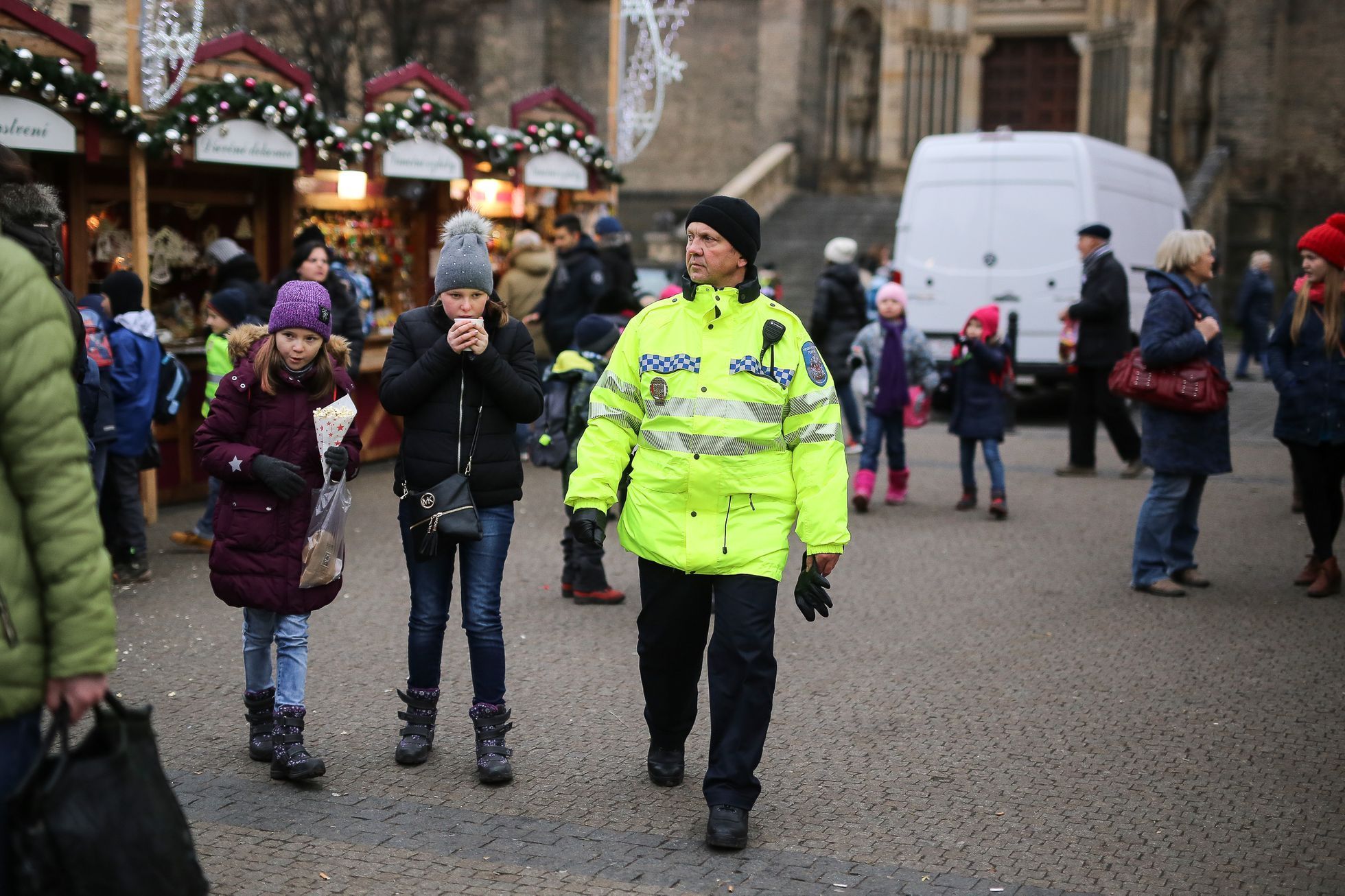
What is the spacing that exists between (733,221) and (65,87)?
6.16 metres

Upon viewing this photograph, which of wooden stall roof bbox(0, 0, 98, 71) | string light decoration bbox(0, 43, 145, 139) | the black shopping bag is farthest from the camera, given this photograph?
wooden stall roof bbox(0, 0, 98, 71)

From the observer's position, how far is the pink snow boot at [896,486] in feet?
38.1

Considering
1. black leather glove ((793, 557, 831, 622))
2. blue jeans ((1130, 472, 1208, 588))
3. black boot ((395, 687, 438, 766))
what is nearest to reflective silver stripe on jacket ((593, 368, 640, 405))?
black leather glove ((793, 557, 831, 622))

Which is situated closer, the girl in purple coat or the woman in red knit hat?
the girl in purple coat

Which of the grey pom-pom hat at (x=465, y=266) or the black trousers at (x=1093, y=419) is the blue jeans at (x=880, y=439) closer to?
the black trousers at (x=1093, y=419)

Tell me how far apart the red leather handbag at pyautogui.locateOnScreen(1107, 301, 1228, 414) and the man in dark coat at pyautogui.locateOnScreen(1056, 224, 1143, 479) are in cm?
434

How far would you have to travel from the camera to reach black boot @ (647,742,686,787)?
5.30m

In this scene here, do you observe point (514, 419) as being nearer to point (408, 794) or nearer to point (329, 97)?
point (408, 794)

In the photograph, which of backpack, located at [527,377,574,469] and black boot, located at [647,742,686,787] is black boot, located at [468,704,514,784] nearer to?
black boot, located at [647,742,686,787]

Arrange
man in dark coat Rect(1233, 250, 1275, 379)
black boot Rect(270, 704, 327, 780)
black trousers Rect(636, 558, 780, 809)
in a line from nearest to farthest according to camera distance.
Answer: black trousers Rect(636, 558, 780, 809), black boot Rect(270, 704, 327, 780), man in dark coat Rect(1233, 250, 1275, 379)

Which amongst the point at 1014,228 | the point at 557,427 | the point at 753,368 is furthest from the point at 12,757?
the point at 1014,228

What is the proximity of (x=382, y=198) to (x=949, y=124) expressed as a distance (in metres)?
18.5

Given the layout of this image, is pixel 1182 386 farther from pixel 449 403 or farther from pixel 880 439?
pixel 449 403

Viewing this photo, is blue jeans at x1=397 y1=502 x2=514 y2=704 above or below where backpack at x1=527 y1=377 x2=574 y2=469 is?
below
